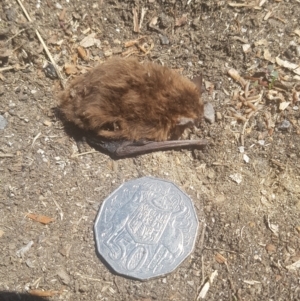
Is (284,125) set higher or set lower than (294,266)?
higher

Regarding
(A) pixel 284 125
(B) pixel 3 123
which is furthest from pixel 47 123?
(A) pixel 284 125

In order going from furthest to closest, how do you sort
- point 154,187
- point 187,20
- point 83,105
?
point 187,20 < point 154,187 < point 83,105

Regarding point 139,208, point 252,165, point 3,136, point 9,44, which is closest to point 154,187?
point 139,208

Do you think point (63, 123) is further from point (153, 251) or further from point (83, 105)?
point (153, 251)

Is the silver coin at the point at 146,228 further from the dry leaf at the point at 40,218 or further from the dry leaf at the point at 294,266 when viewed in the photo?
the dry leaf at the point at 294,266

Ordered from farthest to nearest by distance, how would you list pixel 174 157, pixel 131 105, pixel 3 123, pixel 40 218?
pixel 174 157 → pixel 3 123 → pixel 40 218 → pixel 131 105

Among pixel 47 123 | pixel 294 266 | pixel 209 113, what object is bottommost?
pixel 294 266

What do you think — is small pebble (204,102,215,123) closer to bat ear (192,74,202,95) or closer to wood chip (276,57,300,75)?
bat ear (192,74,202,95)

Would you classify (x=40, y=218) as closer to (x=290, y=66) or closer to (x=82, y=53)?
(x=82, y=53)
